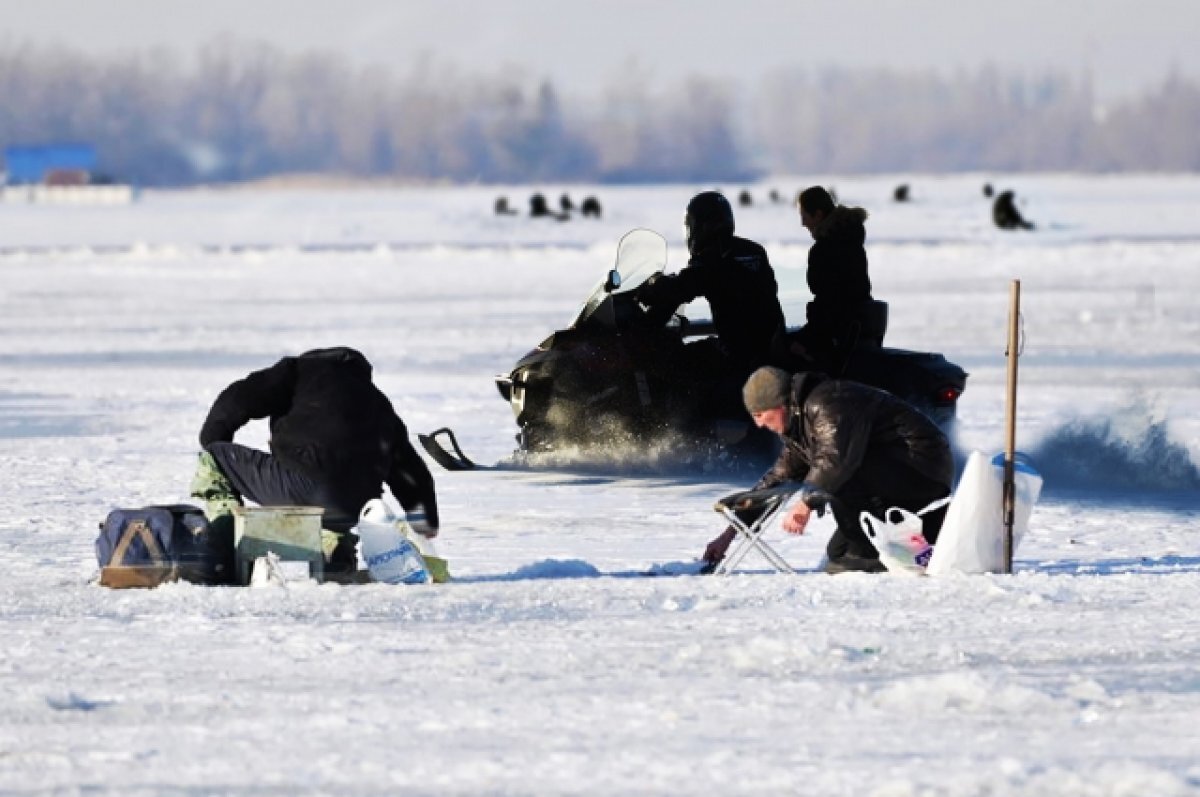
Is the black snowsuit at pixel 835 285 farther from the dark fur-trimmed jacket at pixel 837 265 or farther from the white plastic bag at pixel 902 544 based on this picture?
the white plastic bag at pixel 902 544

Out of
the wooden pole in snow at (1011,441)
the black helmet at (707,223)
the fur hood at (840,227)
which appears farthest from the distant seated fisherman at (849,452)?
the black helmet at (707,223)

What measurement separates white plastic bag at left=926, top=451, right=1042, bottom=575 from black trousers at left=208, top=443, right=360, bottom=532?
78.2 inches

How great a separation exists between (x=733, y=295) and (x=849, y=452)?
9.36 feet

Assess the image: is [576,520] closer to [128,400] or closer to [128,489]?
[128,489]

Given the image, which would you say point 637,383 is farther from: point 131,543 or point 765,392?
point 131,543

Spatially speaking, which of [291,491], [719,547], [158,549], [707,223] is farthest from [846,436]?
[707,223]

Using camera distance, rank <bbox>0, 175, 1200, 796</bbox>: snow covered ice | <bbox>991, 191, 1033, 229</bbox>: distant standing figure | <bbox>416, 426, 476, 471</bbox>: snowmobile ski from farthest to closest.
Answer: <bbox>991, 191, 1033, 229</bbox>: distant standing figure
<bbox>416, 426, 476, 471</bbox>: snowmobile ski
<bbox>0, 175, 1200, 796</bbox>: snow covered ice

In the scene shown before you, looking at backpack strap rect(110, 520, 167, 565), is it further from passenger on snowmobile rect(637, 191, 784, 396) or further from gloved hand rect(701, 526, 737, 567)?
passenger on snowmobile rect(637, 191, 784, 396)

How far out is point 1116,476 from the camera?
11227 millimetres

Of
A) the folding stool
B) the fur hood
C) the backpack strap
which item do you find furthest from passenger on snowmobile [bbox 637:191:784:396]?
the backpack strap

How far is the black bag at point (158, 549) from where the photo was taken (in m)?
7.51

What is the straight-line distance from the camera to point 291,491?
7691 millimetres

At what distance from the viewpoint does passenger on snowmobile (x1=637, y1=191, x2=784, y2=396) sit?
10430 millimetres

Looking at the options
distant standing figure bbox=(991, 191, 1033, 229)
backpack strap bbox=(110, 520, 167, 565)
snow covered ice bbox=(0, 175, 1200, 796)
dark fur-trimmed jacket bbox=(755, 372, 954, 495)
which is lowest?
snow covered ice bbox=(0, 175, 1200, 796)
